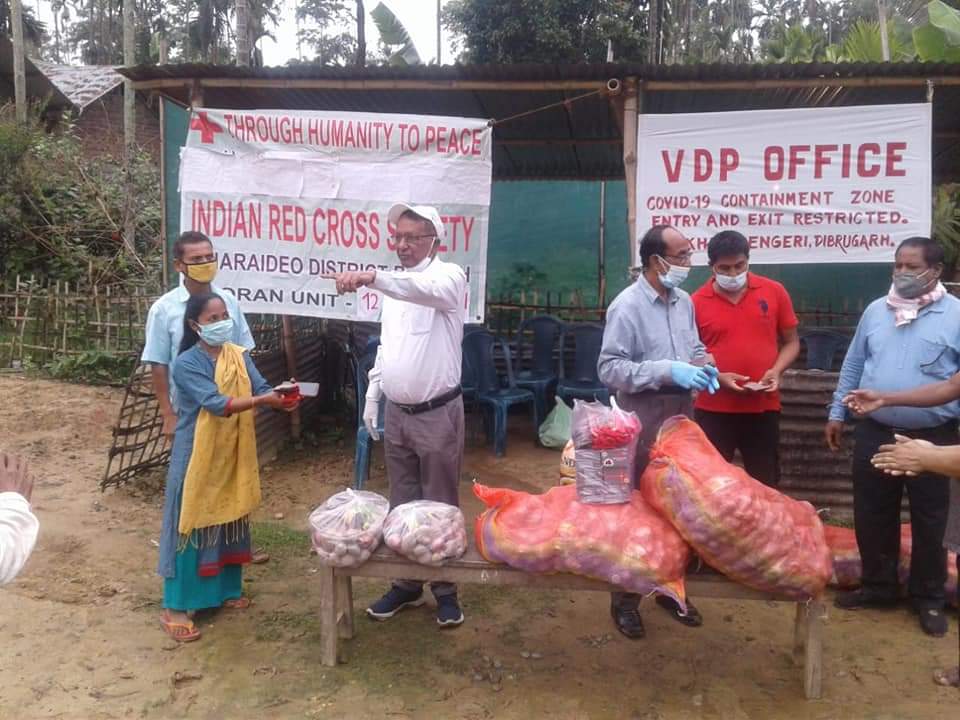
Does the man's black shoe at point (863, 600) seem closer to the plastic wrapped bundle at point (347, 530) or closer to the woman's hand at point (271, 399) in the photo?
the plastic wrapped bundle at point (347, 530)

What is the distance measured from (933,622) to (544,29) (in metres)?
16.6

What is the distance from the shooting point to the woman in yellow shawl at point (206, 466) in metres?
3.40

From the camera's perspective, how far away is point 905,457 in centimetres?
235

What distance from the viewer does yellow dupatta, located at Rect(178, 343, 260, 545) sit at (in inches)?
135

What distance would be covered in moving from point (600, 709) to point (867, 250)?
349 cm

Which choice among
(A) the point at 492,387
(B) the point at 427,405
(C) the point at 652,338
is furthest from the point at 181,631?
(A) the point at 492,387

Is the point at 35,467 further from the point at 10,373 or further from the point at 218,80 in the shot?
the point at 10,373

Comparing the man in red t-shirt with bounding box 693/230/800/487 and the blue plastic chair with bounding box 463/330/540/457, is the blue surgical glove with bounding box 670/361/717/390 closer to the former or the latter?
the man in red t-shirt with bounding box 693/230/800/487

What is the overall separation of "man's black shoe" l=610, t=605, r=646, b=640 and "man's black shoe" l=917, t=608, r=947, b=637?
50.0 inches

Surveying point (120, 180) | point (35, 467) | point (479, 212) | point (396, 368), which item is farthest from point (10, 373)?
point (396, 368)

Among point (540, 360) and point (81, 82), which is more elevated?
point (81, 82)

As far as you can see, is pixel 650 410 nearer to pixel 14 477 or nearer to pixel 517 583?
Answer: pixel 517 583

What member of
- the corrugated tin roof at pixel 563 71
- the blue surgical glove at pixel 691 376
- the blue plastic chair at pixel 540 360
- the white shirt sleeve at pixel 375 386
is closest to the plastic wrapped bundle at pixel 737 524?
the blue surgical glove at pixel 691 376

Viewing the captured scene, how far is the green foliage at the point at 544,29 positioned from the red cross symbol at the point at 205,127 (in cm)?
1368
